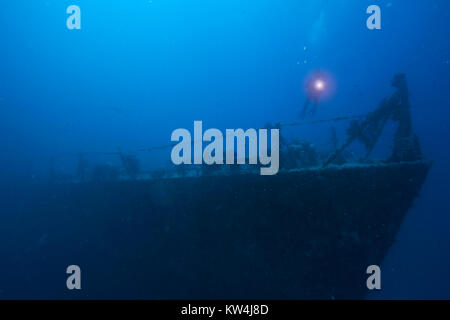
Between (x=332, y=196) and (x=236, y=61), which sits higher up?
(x=236, y=61)

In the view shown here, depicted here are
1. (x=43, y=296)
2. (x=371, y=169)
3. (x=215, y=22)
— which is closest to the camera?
(x=371, y=169)

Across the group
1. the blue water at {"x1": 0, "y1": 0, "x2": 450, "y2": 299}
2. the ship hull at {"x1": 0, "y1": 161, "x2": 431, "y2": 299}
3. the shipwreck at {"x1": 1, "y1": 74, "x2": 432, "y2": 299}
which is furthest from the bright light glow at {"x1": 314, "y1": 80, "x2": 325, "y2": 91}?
the blue water at {"x1": 0, "y1": 0, "x2": 450, "y2": 299}

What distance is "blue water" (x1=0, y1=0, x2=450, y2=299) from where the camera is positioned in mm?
60562

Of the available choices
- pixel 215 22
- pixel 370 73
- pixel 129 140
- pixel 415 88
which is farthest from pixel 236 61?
pixel 415 88

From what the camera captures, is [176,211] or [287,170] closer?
[287,170]

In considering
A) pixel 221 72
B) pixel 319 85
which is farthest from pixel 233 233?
pixel 221 72

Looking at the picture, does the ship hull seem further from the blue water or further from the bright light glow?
the blue water

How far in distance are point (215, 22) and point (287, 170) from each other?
100091 millimetres

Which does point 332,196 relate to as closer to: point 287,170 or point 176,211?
point 287,170

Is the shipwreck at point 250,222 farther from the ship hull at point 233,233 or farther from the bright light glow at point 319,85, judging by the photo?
the bright light glow at point 319,85

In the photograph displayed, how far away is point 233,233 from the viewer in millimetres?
7855

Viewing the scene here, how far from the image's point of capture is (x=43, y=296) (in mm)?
11586

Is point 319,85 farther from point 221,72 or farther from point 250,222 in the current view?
point 221,72

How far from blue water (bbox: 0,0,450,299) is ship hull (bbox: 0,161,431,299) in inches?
1591
